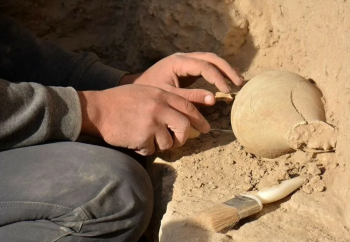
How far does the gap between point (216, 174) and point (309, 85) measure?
38 centimetres

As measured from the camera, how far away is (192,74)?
5.66 feet

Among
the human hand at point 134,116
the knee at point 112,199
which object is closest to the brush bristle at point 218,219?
the knee at point 112,199

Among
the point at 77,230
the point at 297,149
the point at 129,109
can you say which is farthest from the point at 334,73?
the point at 77,230

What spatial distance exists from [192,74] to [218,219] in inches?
21.1

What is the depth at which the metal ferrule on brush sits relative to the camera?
1396 millimetres

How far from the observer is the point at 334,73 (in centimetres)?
156

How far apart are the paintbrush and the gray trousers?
193mm

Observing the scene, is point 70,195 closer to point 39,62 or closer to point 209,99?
point 209,99

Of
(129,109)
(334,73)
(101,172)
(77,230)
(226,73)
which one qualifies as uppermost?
(334,73)

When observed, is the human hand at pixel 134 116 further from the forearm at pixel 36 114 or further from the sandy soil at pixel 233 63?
the sandy soil at pixel 233 63

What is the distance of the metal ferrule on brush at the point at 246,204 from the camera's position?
1.40 metres

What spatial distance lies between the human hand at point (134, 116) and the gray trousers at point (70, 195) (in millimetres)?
64

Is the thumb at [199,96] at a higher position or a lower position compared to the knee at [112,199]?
higher

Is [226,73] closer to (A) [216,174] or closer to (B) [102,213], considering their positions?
(A) [216,174]
